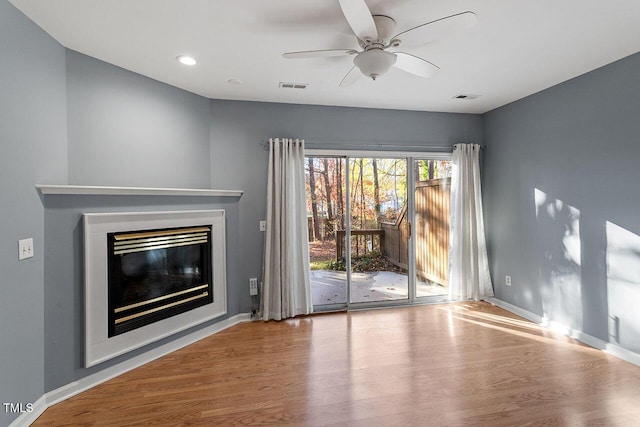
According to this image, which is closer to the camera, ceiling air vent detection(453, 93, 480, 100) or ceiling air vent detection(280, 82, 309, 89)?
ceiling air vent detection(280, 82, 309, 89)

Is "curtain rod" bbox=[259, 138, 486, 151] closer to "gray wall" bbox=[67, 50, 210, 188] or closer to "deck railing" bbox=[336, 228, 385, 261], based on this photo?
"gray wall" bbox=[67, 50, 210, 188]

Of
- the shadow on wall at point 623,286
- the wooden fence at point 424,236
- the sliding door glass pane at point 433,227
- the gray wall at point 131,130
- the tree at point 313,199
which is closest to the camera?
the gray wall at point 131,130

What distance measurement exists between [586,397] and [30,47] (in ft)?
14.7

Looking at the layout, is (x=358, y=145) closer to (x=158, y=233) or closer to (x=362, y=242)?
(x=362, y=242)

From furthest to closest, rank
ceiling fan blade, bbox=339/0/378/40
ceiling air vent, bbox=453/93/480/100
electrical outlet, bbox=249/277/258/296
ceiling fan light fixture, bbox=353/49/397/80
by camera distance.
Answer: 1. electrical outlet, bbox=249/277/258/296
2. ceiling air vent, bbox=453/93/480/100
3. ceiling fan light fixture, bbox=353/49/397/80
4. ceiling fan blade, bbox=339/0/378/40

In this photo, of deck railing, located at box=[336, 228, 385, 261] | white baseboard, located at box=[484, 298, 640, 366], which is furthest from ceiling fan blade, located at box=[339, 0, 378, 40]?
white baseboard, located at box=[484, 298, 640, 366]

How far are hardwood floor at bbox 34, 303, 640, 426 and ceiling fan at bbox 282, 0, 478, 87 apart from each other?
2.32 metres

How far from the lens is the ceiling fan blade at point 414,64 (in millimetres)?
2120

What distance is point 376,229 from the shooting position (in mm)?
4098

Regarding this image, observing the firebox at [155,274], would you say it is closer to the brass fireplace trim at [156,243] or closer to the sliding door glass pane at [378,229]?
the brass fireplace trim at [156,243]

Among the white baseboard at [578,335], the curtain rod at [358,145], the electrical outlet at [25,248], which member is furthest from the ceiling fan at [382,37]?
the white baseboard at [578,335]

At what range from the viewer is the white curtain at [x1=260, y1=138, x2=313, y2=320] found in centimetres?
354

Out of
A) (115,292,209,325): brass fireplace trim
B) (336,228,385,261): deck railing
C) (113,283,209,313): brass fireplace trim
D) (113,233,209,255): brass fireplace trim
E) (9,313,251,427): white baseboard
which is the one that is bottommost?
(9,313,251,427): white baseboard

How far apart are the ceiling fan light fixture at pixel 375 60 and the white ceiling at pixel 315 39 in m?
0.24
